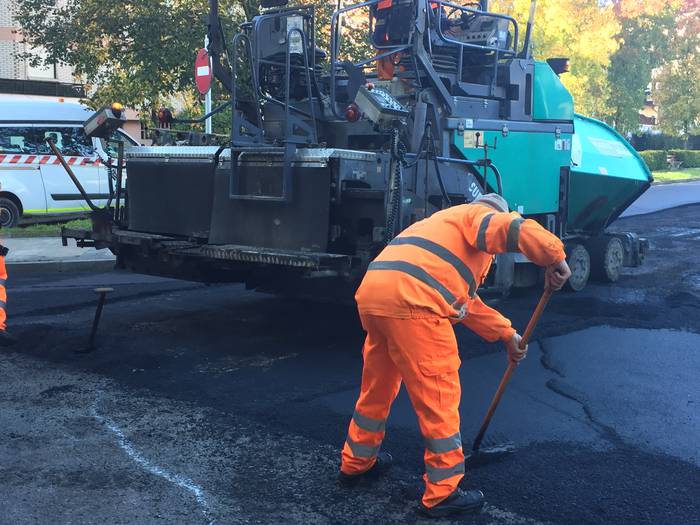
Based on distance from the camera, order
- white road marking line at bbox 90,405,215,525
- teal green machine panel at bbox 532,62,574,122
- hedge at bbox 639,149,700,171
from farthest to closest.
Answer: hedge at bbox 639,149,700,171 → teal green machine panel at bbox 532,62,574,122 → white road marking line at bbox 90,405,215,525

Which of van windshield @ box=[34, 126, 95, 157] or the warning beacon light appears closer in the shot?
the warning beacon light

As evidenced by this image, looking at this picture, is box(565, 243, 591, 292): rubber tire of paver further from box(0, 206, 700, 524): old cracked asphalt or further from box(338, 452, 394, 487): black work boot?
box(338, 452, 394, 487): black work boot

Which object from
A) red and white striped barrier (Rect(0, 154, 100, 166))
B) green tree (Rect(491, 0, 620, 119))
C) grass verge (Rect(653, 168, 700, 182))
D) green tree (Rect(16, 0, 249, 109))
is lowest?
grass verge (Rect(653, 168, 700, 182))

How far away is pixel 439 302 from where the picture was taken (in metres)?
3.64

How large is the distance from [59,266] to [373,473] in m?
7.66

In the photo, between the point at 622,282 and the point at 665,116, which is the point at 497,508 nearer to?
the point at 622,282

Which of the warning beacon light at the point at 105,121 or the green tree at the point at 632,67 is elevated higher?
the green tree at the point at 632,67

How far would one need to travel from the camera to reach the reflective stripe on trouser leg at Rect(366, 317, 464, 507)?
11.8ft

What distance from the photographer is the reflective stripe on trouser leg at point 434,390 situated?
3605 millimetres

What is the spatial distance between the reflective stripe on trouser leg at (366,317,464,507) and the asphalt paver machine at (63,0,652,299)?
2.05 meters

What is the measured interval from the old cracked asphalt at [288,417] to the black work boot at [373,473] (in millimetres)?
46

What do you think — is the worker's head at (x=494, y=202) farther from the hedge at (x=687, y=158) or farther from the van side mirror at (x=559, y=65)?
the hedge at (x=687, y=158)

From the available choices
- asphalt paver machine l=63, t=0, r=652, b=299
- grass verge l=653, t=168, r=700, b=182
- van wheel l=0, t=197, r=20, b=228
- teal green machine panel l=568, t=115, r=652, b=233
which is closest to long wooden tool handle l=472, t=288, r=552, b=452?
asphalt paver machine l=63, t=0, r=652, b=299

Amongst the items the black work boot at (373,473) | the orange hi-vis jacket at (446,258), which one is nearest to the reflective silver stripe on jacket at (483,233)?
the orange hi-vis jacket at (446,258)
